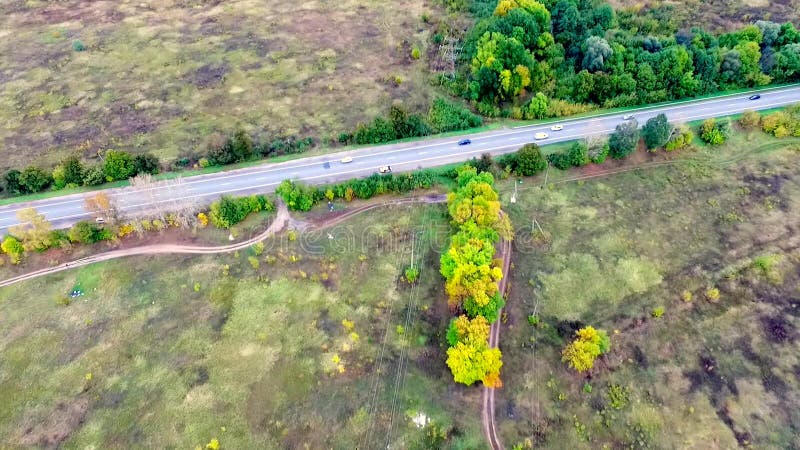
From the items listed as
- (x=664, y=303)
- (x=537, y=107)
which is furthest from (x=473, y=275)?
(x=537, y=107)

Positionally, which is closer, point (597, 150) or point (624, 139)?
point (624, 139)

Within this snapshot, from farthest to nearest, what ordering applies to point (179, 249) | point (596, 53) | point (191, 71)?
point (191, 71) → point (596, 53) → point (179, 249)

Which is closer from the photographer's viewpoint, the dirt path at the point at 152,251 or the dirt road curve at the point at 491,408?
the dirt road curve at the point at 491,408

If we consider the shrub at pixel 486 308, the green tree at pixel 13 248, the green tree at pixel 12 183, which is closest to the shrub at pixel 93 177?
the green tree at pixel 12 183

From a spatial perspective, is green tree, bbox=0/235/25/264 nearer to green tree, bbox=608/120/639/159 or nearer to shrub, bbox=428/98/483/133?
shrub, bbox=428/98/483/133

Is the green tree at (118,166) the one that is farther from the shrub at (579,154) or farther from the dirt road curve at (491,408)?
the shrub at (579,154)

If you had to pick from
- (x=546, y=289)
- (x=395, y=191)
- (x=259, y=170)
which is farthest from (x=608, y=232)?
(x=259, y=170)

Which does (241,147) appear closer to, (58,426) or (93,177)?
(93,177)
